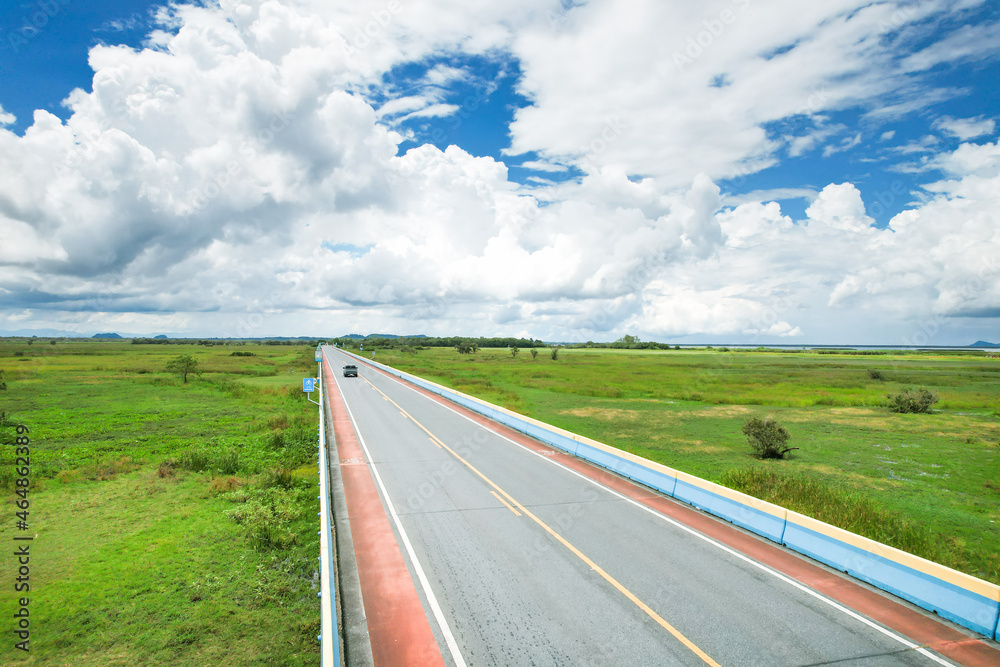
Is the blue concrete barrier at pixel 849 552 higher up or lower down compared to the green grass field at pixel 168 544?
higher up

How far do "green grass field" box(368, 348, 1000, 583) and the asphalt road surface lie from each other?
15.1ft

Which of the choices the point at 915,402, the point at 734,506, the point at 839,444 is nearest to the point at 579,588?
the point at 734,506

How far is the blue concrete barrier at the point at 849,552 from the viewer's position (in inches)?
308

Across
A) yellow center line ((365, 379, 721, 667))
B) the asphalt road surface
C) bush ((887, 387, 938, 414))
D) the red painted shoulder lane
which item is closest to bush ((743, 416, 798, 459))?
the asphalt road surface

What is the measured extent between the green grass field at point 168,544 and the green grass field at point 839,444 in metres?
13.9

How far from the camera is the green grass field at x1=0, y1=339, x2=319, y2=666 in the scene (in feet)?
26.9

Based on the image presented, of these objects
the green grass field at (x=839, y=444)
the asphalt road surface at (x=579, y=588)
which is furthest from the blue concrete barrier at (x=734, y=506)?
the green grass field at (x=839, y=444)

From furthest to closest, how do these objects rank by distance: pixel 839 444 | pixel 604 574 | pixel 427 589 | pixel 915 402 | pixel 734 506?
pixel 915 402
pixel 839 444
pixel 734 506
pixel 604 574
pixel 427 589

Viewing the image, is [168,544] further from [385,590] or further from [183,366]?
[183,366]

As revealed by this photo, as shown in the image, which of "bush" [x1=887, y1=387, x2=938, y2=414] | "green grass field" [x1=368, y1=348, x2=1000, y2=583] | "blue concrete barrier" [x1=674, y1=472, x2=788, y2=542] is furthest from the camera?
"bush" [x1=887, y1=387, x2=938, y2=414]

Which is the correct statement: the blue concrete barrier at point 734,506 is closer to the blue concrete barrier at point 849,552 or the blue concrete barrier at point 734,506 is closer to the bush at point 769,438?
the blue concrete barrier at point 849,552

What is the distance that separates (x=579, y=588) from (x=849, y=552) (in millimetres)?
5676

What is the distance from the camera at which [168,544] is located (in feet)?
39.5

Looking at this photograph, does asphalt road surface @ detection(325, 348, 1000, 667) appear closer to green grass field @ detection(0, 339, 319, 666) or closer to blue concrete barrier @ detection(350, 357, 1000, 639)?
blue concrete barrier @ detection(350, 357, 1000, 639)
